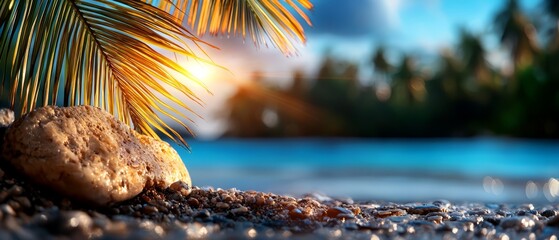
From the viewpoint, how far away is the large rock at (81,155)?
2.67m

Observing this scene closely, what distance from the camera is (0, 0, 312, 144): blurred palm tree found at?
3277 mm

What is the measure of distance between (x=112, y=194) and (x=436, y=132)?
34.3m

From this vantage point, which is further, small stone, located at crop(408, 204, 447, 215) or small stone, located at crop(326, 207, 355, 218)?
small stone, located at crop(408, 204, 447, 215)

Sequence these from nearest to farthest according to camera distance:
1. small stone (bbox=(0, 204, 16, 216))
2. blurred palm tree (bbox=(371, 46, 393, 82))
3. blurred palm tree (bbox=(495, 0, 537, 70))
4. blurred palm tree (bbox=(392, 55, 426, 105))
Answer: small stone (bbox=(0, 204, 16, 216)), blurred palm tree (bbox=(495, 0, 537, 70)), blurred palm tree (bbox=(392, 55, 426, 105)), blurred palm tree (bbox=(371, 46, 393, 82))

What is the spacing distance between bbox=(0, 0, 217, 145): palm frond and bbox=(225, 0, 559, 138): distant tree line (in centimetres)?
2845

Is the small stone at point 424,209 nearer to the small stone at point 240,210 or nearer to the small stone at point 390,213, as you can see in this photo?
the small stone at point 390,213

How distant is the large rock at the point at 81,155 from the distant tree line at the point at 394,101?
1134 inches

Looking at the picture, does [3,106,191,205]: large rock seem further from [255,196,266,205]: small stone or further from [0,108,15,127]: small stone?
[255,196,266,205]: small stone

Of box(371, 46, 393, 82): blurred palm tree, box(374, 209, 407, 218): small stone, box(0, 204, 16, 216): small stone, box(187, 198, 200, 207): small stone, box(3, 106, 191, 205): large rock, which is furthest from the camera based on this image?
box(371, 46, 393, 82): blurred palm tree

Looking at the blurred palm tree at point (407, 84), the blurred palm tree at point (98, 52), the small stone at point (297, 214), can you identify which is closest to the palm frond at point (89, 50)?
the blurred palm tree at point (98, 52)

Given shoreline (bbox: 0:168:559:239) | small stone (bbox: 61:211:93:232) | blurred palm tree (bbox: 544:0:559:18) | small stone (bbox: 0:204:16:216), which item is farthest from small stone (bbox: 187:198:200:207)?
blurred palm tree (bbox: 544:0:559:18)

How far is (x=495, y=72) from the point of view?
33.8 m

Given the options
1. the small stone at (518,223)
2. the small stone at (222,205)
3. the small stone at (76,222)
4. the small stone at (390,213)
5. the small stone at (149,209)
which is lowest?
the small stone at (76,222)

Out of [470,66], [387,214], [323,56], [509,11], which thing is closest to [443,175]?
[387,214]
